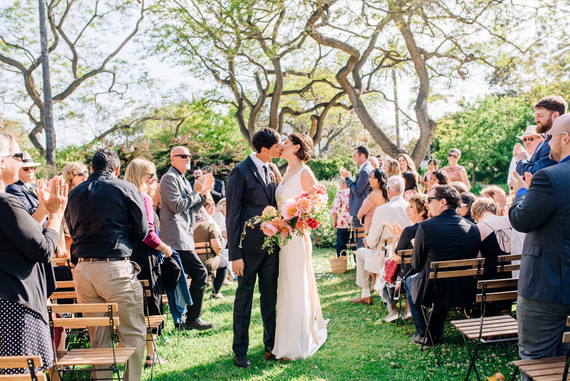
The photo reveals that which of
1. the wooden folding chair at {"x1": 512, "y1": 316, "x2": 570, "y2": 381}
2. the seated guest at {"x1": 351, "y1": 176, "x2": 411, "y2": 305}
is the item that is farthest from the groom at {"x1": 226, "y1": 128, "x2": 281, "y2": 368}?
the wooden folding chair at {"x1": 512, "y1": 316, "x2": 570, "y2": 381}

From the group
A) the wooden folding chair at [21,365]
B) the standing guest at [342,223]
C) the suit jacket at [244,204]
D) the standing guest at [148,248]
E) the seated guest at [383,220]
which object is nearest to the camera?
the wooden folding chair at [21,365]

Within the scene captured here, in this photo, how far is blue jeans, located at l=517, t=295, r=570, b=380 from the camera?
126 inches

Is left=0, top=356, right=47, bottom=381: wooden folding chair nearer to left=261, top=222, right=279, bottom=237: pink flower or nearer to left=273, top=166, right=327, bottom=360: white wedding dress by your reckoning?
left=261, top=222, right=279, bottom=237: pink flower

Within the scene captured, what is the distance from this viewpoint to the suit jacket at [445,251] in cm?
→ 499

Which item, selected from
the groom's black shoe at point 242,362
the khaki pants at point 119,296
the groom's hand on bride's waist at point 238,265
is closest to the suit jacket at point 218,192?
the groom's hand on bride's waist at point 238,265

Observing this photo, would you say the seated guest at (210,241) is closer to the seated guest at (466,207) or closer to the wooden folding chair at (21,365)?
the seated guest at (466,207)

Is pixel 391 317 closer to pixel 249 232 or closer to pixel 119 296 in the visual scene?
pixel 249 232

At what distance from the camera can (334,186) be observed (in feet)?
65.3

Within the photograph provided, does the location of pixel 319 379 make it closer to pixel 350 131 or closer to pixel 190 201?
pixel 190 201

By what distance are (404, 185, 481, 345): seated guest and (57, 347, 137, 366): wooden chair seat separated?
3079 mm

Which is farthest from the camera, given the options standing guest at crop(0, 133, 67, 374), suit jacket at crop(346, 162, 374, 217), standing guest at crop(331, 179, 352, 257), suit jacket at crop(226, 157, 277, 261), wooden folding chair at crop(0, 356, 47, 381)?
standing guest at crop(331, 179, 352, 257)

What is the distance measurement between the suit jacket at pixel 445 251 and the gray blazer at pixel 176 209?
118 inches

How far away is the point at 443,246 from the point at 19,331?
13.2 ft

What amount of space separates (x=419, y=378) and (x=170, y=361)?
8.89 feet
